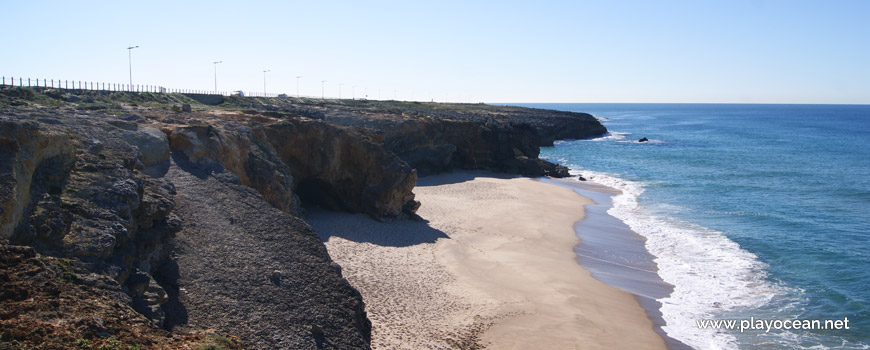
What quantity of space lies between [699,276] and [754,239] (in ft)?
20.8

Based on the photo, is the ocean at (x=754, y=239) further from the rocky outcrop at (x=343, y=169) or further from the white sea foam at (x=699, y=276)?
the rocky outcrop at (x=343, y=169)

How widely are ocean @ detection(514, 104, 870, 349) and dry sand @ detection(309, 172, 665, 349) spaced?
2.12 m

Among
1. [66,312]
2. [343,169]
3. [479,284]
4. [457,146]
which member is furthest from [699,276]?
[457,146]

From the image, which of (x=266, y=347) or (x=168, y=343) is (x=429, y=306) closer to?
(x=266, y=347)

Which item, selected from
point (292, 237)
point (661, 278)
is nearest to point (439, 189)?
point (661, 278)

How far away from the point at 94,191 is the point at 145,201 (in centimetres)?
105

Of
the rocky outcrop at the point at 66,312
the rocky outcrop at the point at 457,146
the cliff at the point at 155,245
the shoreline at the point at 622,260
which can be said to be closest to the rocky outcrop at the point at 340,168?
the cliff at the point at 155,245

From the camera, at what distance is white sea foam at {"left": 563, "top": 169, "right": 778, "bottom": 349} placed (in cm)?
1452

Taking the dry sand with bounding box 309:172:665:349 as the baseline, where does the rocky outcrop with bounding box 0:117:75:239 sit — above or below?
above

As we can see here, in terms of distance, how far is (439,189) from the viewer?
32.9 meters

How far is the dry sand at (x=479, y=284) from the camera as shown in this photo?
13.2 metres

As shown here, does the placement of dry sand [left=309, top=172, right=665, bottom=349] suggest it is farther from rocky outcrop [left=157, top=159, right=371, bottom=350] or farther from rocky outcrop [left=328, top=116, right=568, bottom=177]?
rocky outcrop [left=328, top=116, right=568, bottom=177]

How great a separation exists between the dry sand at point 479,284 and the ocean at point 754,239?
2.12 metres

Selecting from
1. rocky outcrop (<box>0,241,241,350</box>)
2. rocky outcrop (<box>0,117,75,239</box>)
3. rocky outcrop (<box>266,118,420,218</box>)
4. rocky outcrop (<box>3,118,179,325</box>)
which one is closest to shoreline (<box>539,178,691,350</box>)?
rocky outcrop (<box>266,118,420,218</box>)
